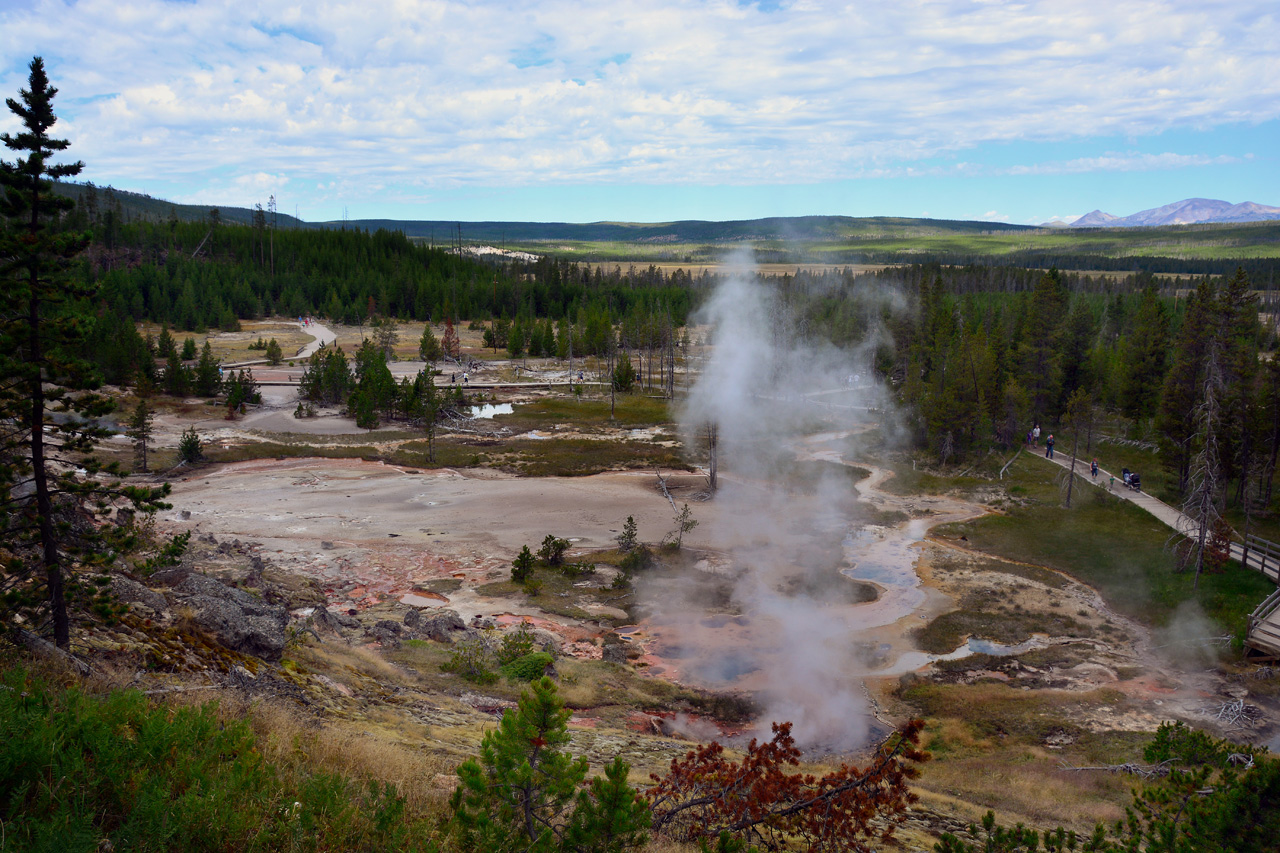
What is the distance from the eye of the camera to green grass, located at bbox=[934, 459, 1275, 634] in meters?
30.2

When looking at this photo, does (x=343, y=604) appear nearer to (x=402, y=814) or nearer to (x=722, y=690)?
(x=722, y=690)

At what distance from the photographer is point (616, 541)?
39219 mm

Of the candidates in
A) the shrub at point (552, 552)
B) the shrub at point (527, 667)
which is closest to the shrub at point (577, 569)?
the shrub at point (552, 552)

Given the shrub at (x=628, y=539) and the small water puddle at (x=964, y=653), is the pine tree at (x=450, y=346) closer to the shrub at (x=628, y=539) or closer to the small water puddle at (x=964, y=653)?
the shrub at (x=628, y=539)

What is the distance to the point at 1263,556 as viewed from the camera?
31.2 meters

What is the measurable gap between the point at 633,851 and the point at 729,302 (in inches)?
2459

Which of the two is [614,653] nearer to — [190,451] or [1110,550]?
[1110,550]

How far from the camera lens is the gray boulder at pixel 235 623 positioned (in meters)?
16.1

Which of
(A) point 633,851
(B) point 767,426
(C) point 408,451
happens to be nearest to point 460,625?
(A) point 633,851

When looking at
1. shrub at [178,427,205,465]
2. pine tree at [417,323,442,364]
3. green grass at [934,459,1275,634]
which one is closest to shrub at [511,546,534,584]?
green grass at [934,459,1275,634]

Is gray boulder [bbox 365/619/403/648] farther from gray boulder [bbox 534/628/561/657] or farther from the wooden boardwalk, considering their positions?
the wooden boardwalk

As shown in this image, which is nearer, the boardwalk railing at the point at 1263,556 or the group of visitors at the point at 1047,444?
the boardwalk railing at the point at 1263,556

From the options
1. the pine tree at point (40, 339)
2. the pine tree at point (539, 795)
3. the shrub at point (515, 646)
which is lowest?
the shrub at point (515, 646)

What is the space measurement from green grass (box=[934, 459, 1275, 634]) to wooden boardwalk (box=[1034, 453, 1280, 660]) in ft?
1.88
